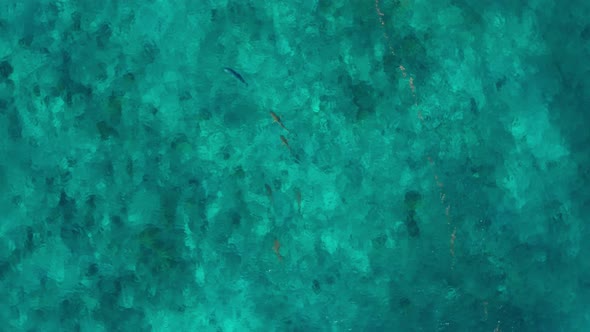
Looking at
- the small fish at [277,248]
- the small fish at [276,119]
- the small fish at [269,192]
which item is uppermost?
the small fish at [276,119]

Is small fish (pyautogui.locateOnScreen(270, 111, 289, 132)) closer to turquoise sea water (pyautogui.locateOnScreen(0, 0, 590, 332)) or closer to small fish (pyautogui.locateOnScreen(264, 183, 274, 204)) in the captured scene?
turquoise sea water (pyautogui.locateOnScreen(0, 0, 590, 332))

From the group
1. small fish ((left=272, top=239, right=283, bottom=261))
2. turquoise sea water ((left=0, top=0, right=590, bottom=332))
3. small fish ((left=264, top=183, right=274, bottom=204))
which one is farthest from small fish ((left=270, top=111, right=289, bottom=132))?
small fish ((left=272, top=239, right=283, bottom=261))

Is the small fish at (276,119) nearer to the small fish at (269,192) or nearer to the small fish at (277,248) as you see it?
the small fish at (269,192)

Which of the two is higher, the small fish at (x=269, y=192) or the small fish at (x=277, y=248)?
the small fish at (x=269, y=192)

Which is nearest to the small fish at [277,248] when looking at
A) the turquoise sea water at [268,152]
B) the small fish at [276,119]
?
the turquoise sea water at [268,152]

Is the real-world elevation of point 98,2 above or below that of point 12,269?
above

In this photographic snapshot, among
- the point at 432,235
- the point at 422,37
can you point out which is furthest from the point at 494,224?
the point at 422,37

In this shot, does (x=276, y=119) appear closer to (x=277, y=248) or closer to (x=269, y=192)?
(x=269, y=192)

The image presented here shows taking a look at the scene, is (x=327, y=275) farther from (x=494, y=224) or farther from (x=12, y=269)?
(x=12, y=269)
